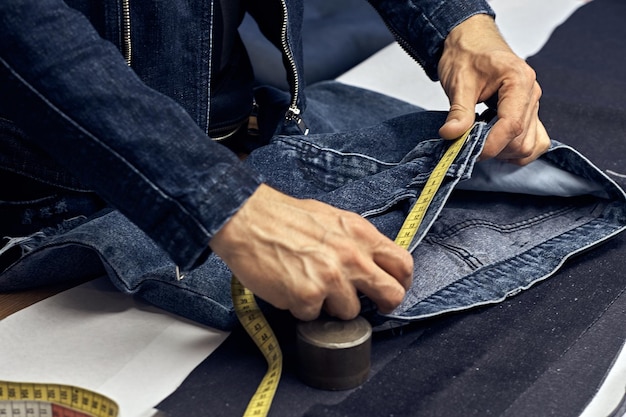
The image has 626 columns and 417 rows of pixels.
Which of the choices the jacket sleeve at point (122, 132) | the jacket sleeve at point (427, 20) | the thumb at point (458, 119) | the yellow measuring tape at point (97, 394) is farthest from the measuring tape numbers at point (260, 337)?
the jacket sleeve at point (427, 20)

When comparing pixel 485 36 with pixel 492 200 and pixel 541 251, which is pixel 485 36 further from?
pixel 541 251

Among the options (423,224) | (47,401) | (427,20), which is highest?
(427,20)

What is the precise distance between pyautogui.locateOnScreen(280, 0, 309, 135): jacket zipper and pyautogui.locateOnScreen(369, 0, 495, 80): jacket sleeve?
19 cm

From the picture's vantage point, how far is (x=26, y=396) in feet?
3.64

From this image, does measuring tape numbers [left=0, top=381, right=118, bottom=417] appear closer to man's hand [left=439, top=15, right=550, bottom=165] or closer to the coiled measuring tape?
the coiled measuring tape

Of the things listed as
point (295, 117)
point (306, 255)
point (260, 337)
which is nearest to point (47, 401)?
point (260, 337)

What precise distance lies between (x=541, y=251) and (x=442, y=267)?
0.16 meters

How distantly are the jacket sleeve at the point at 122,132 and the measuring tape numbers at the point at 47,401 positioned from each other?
200mm

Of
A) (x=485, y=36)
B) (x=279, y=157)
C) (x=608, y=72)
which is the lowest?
(x=608, y=72)

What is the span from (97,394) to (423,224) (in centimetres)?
46

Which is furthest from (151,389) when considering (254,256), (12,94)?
(12,94)

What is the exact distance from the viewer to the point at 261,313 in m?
1.15

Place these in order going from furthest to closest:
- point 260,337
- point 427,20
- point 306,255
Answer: point 427,20 < point 260,337 < point 306,255

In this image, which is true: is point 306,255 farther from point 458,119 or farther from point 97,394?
point 458,119
